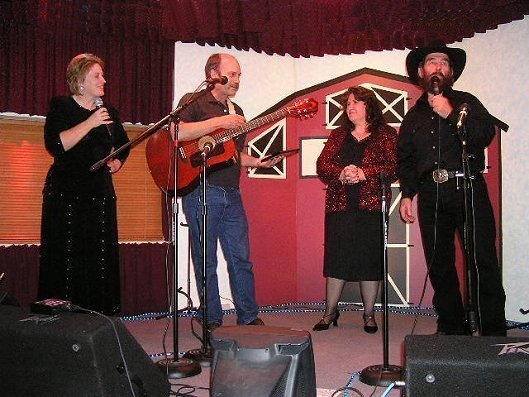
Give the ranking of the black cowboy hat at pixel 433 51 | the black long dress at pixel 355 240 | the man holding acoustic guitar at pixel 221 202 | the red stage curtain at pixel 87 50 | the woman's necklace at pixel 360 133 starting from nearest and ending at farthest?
the man holding acoustic guitar at pixel 221 202
the black cowboy hat at pixel 433 51
the black long dress at pixel 355 240
the woman's necklace at pixel 360 133
the red stage curtain at pixel 87 50

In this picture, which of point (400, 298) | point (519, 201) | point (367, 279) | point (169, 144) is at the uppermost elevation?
point (169, 144)

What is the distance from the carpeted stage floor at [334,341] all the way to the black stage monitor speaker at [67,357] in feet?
2.27

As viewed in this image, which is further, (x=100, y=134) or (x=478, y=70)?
(x=478, y=70)

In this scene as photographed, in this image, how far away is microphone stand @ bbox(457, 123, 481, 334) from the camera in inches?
123

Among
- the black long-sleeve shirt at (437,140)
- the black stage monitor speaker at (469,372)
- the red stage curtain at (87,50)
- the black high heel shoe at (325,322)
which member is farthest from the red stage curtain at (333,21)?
the black stage monitor speaker at (469,372)

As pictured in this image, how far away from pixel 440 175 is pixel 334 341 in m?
1.48

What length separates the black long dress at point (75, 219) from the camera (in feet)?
12.5

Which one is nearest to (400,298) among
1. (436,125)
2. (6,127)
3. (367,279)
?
(367,279)

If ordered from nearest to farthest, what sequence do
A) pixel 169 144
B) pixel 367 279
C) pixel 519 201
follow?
1. pixel 169 144
2. pixel 367 279
3. pixel 519 201

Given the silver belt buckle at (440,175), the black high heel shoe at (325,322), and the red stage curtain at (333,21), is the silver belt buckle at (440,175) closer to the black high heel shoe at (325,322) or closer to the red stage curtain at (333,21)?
the black high heel shoe at (325,322)

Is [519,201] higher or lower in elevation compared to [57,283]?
higher

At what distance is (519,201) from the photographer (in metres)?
5.09

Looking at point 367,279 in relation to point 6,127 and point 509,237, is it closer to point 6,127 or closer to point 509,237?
point 509,237

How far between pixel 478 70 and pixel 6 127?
175 inches
